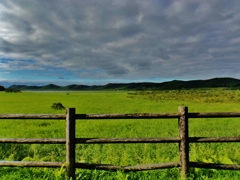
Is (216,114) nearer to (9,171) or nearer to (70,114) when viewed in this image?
(70,114)

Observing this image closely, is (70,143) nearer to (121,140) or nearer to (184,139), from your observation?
(121,140)

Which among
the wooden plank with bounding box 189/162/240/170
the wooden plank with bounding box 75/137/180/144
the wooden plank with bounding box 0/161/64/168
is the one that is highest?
the wooden plank with bounding box 75/137/180/144

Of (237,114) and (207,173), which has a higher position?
(237,114)

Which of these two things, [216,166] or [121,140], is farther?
[216,166]

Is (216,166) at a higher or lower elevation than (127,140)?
lower

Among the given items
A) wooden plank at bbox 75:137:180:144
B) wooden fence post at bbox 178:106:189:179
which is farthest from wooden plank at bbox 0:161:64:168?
wooden fence post at bbox 178:106:189:179

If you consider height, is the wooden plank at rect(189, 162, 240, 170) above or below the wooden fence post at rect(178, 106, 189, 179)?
below

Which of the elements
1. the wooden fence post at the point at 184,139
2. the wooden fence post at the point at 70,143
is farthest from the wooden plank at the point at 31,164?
the wooden fence post at the point at 184,139

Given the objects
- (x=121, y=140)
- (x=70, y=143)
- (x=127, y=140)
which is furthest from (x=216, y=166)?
(x=70, y=143)

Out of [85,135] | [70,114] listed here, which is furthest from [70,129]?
[85,135]

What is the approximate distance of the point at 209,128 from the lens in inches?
632

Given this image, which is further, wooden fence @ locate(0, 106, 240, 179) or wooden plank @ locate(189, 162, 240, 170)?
wooden plank @ locate(189, 162, 240, 170)

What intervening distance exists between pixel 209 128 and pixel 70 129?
12.9 m

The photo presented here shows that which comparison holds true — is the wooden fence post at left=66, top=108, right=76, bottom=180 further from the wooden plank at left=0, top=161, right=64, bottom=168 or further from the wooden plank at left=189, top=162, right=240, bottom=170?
the wooden plank at left=189, top=162, right=240, bottom=170
